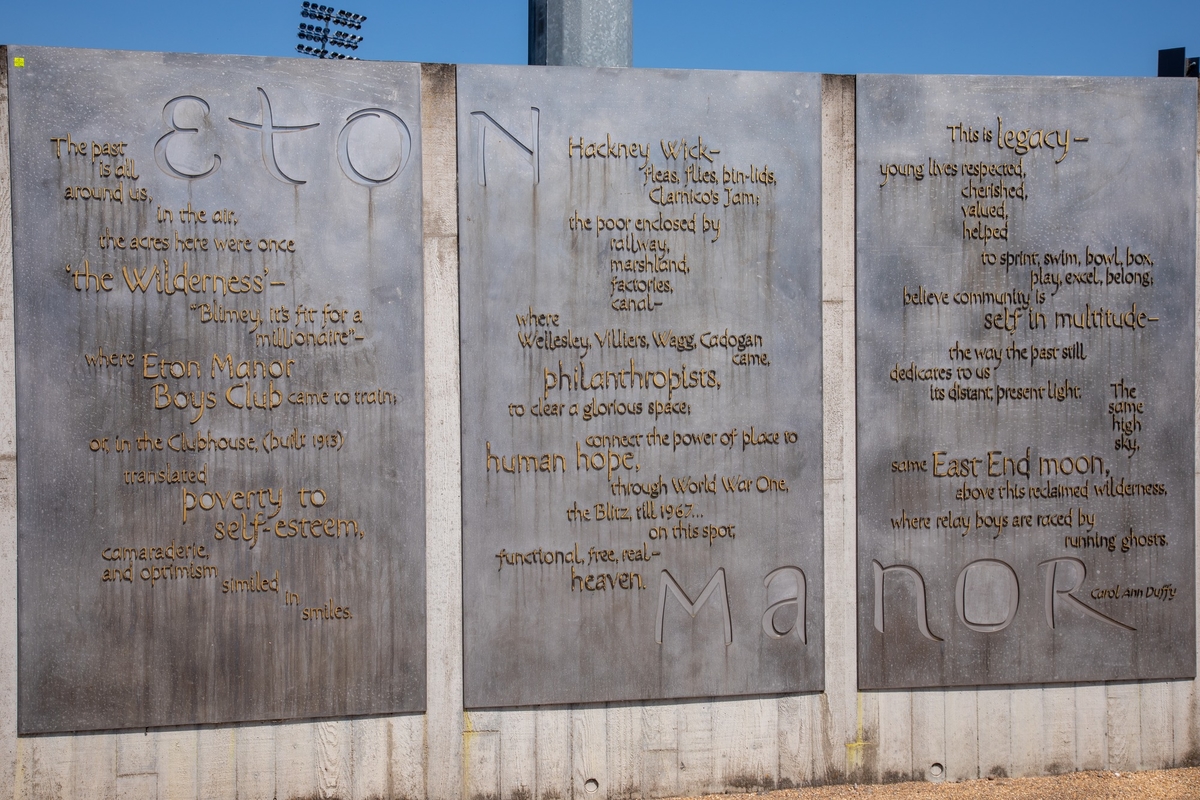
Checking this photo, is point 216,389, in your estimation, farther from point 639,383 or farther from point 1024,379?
point 1024,379

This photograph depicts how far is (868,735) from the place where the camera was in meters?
4.55

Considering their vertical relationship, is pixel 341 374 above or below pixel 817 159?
below

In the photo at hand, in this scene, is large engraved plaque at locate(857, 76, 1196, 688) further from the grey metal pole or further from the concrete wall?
the grey metal pole

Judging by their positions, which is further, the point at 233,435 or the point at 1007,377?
the point at 1007,377

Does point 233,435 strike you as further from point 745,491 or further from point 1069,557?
point 1069,557

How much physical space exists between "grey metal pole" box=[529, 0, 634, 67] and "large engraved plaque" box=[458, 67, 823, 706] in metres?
1.56

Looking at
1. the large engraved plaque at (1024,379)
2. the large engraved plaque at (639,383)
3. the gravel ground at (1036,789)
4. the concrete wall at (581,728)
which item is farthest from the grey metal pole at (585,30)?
the gravel ground at (1036,789)

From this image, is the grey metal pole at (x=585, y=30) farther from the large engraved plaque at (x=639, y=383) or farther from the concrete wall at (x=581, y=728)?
the concrete wall at (x=581, y=728)

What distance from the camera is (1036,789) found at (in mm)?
4484

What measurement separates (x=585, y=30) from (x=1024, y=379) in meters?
3.51

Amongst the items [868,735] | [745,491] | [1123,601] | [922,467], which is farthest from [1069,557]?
[745,491]

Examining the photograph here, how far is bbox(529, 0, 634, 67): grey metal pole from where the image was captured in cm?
568

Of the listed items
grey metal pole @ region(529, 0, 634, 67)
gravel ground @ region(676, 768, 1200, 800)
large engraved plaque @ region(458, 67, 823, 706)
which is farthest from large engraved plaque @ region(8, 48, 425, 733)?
gravel ground @ region(676, 768, 1200, 800)

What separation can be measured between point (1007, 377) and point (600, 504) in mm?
2264
